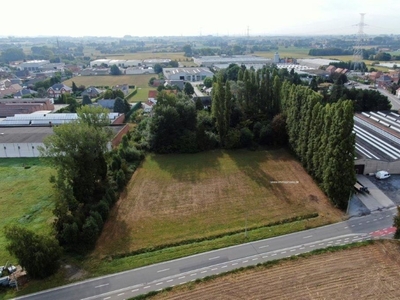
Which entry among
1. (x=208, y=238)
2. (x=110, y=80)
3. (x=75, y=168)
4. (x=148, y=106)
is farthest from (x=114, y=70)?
(x=208, y=238)

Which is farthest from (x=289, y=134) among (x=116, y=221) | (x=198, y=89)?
(x=198, y=89)

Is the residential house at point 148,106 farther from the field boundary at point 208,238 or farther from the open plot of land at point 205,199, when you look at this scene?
the field boundary at point 208,238

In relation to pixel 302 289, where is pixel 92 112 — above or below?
above

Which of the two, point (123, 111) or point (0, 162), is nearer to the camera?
point (0, 162)

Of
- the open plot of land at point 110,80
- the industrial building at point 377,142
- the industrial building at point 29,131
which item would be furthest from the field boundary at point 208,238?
the open plot of land at point 110,80

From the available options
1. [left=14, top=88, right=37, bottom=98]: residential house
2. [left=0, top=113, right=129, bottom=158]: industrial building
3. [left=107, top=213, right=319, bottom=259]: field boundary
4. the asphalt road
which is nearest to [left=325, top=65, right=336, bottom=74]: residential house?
[left=0, top=113, right=129, bottom=158]: industrial building

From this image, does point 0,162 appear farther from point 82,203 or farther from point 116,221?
point 116,221

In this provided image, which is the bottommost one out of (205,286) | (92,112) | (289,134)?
(205,286)
